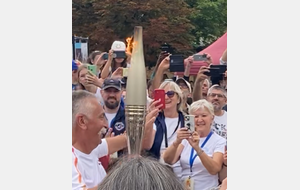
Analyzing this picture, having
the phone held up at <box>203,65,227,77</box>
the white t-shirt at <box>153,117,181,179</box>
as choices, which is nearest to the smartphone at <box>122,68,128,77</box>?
the white t-shirt at <box>153,117,181,179</box>

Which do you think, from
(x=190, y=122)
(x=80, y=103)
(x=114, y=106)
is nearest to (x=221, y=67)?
(x=190, y=122)

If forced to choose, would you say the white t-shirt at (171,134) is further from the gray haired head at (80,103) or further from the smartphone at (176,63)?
the gray haired head at (80,103)

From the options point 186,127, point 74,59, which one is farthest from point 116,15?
point 186,127

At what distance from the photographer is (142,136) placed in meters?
2.42

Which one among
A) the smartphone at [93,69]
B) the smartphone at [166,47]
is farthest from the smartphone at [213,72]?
the smartphone at [93,69]

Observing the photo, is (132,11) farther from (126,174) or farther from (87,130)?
(126,174)

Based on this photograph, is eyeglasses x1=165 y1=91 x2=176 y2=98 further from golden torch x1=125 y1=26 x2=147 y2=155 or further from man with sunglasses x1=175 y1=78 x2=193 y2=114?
golden torch x1=125 y1=26 x2=147 y2=155

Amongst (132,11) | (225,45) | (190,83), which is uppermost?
(132,11)

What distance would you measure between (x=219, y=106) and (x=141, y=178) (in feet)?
4.78

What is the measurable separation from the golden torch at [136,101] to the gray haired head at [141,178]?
1233mm

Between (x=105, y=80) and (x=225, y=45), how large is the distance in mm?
618

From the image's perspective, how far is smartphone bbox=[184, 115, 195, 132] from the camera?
2551mm

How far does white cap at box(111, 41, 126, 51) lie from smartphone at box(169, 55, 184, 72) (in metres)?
0.25

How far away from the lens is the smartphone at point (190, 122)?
8.37 feet
